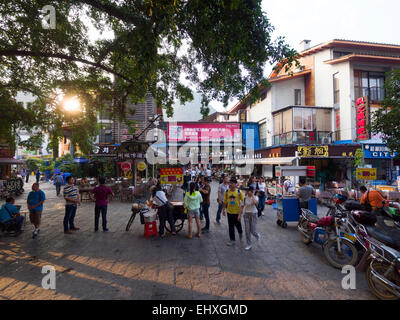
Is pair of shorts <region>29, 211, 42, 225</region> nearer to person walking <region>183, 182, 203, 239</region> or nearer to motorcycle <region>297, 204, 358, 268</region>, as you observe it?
person walking <region>183, 182, 203, 239</region>

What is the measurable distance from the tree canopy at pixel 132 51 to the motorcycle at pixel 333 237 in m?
4.29

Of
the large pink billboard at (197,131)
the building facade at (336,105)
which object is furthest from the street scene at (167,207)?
the large pink billboard at (197,131)

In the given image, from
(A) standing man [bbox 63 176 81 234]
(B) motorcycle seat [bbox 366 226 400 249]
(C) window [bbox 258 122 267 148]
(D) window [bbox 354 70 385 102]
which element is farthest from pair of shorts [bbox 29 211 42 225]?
(D) window [bbox 354 70 385 102]

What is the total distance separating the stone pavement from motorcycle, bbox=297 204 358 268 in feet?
0.87

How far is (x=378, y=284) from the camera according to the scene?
3.56 metres

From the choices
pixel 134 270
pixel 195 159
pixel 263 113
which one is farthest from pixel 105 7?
pixel 195 159

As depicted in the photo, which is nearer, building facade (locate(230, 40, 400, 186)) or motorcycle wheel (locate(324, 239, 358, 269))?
motorcycle wheel (locate(324, 239, 358, 269))

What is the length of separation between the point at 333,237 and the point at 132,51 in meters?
6.45

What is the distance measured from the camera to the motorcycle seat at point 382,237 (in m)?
4.34

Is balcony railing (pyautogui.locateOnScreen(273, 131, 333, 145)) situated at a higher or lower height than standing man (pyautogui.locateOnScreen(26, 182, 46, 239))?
higher

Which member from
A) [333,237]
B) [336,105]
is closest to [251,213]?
[333,237]

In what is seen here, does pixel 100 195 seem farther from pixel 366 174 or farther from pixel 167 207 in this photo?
pixel 366 174

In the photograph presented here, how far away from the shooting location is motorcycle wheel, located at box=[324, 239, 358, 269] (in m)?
4.50
